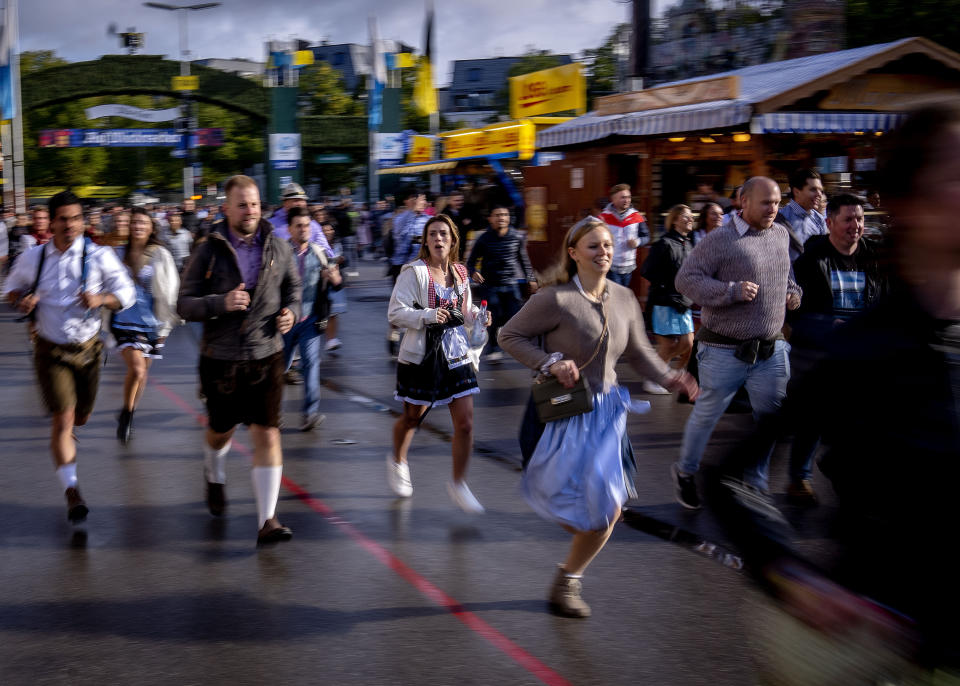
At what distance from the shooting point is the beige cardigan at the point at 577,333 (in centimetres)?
445

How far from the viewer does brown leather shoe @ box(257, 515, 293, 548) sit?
5309 millimetres

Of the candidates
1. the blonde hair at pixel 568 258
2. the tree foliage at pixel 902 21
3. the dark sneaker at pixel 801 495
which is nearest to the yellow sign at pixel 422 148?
the tree foliage at pixel 902 21

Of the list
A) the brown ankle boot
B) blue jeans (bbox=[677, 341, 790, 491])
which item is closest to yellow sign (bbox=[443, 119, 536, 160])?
blue jeans (bbox=[677, 341, 790, 491])

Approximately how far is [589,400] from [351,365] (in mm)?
7534

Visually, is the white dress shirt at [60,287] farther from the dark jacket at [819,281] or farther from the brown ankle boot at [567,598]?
the dark jacket at [819,281]

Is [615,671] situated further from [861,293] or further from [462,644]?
[861,293]

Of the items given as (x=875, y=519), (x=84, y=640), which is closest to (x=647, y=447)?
(x=84, y=640)

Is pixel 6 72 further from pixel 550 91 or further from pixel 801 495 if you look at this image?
pixel 801 495

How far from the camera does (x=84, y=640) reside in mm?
4105

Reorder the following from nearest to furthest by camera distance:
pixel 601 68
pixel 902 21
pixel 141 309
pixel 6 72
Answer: pixel 141 309
pixel 6 72
pixel 902 21
pixel 601 68

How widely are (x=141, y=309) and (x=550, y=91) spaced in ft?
60.9

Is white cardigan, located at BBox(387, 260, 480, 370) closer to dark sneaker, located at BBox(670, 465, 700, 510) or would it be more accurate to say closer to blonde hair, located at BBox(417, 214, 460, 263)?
blonde hair, located at BBox(417, 214, 460, 263)

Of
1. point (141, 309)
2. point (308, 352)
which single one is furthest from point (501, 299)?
point (141, 309)

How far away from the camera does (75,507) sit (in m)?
5.71
